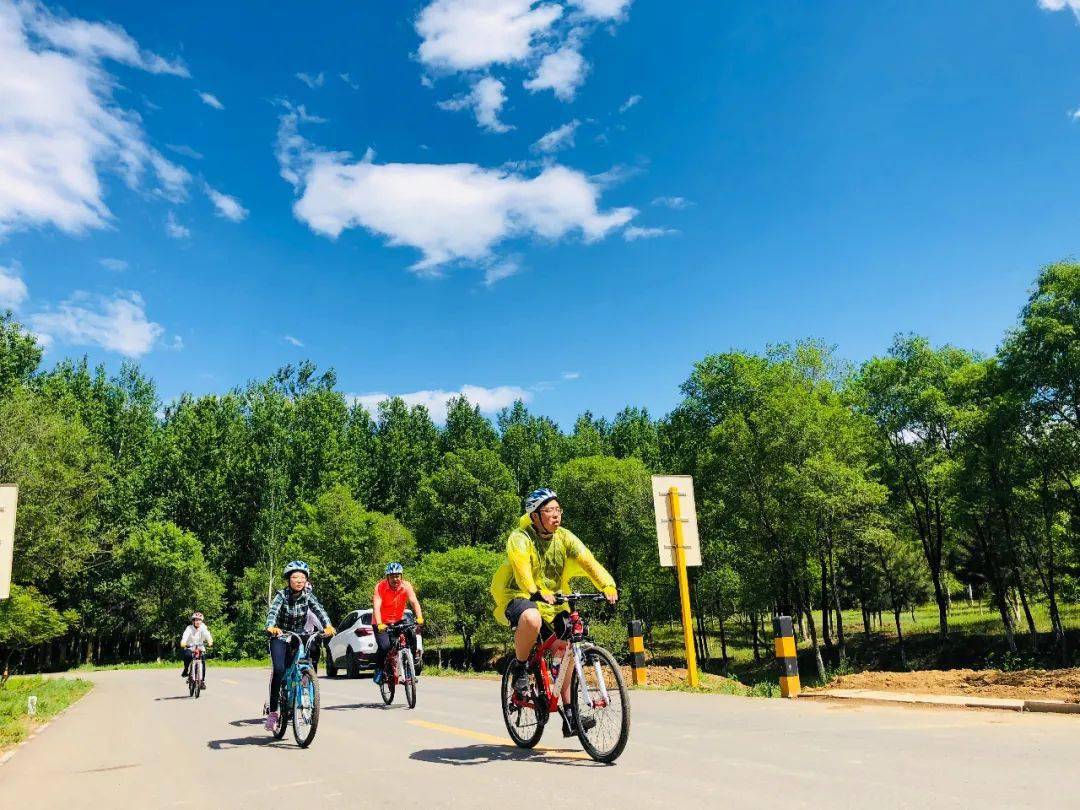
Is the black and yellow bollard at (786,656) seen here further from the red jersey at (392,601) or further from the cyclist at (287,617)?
the cyclist at (287,617)

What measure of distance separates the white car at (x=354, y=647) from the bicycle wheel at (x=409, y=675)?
7.16m

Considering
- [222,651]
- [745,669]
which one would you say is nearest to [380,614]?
[745,669]

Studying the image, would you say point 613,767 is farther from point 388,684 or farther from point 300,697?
point 388,684

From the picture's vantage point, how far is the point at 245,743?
7852 mm

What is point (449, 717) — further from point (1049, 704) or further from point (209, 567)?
point (209, 567)

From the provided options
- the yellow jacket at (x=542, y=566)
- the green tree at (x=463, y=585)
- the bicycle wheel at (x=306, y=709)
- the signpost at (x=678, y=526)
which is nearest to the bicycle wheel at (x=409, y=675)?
the bicycle wheel at (x=306, y=709)

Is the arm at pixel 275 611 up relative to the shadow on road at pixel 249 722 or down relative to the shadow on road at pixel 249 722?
up

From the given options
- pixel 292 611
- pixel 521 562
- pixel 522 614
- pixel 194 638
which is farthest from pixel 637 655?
pixel 194 638

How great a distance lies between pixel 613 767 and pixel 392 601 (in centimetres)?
686

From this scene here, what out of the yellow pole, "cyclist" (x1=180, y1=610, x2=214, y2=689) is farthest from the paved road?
"cyclist" (x1=180, y1=610, x2=214, y2=689)

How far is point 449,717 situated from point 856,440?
1284 inches

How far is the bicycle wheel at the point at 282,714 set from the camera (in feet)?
25.4

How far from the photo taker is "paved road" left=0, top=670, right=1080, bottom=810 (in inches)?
170

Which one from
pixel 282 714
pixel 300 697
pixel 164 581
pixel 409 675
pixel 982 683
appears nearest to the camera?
pixel 300 697
